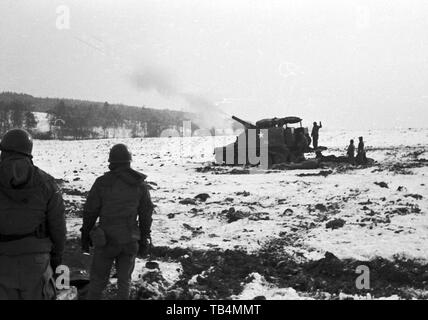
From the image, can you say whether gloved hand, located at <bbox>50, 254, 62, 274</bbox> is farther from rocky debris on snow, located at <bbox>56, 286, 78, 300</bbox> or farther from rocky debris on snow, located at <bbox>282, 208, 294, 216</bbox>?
rocky debris on snow, located at <bbox>282, 208, 294, 216</bbox>

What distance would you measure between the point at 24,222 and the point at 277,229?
21.4ft

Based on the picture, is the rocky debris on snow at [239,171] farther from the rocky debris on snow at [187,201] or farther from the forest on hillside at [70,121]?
the forest on hillside at [70,121]

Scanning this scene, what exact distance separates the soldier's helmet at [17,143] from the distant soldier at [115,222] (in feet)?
3.69

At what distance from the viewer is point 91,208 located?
477 cm

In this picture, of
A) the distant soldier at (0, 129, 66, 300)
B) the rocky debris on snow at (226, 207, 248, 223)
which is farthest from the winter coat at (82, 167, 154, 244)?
the rocky debris on snow at (226, 207, 248, 223)

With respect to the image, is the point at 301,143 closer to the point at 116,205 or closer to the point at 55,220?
the point at 116,205

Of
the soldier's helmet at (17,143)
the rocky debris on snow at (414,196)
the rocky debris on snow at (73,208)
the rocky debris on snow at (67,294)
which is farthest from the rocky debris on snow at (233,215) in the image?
the soldier's helmet at (17,143)

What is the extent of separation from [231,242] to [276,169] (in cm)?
1365

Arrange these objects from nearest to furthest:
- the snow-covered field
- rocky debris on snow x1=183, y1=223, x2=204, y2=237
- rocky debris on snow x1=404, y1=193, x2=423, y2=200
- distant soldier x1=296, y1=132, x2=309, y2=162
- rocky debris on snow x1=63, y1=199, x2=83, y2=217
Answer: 1. the snow-covered field
2. rocky debris on snow x1=183, y1=223, x2=204, y2=237
3. rocky debris on snow x1=63, y1=199, x2=83, y2=217
4. rocky debris on snow x1=404, y1=193, x2=423, y2=200
5. distant soldier x1=296, y1=132, x2=309, y2=162

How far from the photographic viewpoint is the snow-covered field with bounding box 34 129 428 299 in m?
6.31

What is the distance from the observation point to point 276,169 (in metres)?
21.7

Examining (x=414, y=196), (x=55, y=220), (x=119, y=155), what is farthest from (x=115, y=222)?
(x=414, y=196)
